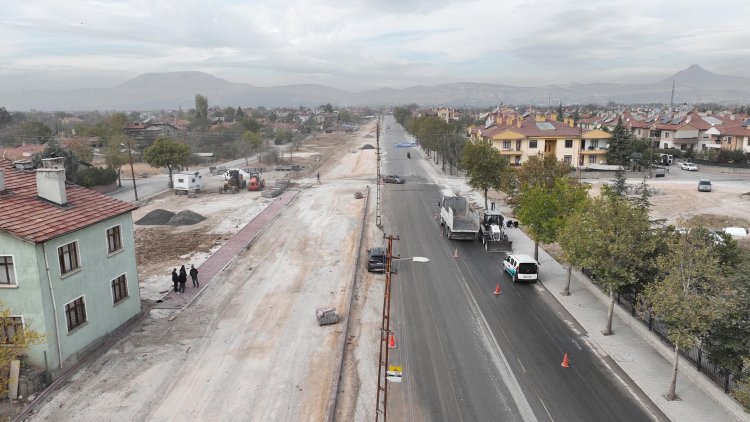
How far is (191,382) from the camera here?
17297 millimetres

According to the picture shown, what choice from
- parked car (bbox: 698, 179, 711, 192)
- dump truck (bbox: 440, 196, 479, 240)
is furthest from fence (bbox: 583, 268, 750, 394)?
parked car (bbox: 698, 179, 711, 192)

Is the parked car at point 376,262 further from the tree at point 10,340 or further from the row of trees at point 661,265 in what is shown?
the tree at point 10,340

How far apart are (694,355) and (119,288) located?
2189 centimetres

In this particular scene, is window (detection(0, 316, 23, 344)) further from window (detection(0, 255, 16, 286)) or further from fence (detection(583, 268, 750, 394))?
fence (detection(583, 268, 750, 394))

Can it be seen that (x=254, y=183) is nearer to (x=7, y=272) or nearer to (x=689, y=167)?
(x=7, y=272)

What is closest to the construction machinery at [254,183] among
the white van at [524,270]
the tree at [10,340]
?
the white van at [524,270]

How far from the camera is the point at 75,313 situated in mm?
18609

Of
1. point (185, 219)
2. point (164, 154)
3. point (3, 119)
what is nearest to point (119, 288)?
point (185, 219)

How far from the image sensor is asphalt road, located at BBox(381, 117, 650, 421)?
1575 centimetres

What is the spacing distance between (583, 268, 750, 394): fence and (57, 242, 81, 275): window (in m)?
20.1

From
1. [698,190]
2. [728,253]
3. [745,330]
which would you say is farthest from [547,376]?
[698,190]

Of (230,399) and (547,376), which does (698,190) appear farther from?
(230,399)

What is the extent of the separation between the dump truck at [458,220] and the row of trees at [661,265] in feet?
17.8

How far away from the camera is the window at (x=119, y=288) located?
2097cm
